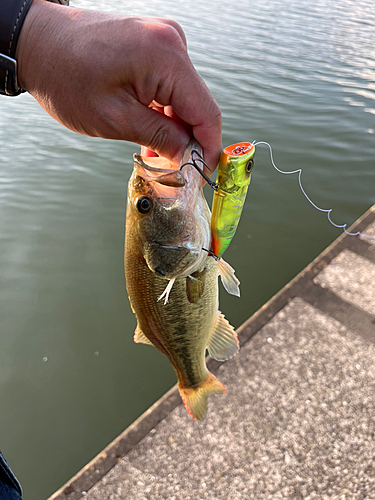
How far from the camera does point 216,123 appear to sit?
4.58 feet

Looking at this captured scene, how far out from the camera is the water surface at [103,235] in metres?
3.15

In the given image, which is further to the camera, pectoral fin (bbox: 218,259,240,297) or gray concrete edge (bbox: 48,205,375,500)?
gray concrete edge (bbox: 48,205,375,500)

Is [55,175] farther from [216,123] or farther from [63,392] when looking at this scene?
[216,123]

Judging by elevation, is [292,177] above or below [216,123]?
below

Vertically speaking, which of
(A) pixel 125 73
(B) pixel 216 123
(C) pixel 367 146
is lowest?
(C) pixel 367 146

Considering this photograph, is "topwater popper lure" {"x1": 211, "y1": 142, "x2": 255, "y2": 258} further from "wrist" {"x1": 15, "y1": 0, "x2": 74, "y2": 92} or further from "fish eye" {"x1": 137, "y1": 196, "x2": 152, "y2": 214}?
"wrist" {"x1": 15, "y1": 0, "x2": 74, "y2": 92}

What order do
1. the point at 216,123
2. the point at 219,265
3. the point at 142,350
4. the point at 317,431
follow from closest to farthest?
the point at 216,123 < the point at 219,265 < the point at 317,431 < the point at 142,350

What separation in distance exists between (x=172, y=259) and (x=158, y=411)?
1477 millimetres

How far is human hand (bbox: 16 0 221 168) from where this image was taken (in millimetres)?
1208

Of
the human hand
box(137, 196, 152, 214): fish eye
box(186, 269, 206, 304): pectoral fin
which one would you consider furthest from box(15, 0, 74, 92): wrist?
box(186, 269, 206, 304): pectoral fin

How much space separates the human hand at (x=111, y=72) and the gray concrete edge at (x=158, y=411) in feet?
6.67

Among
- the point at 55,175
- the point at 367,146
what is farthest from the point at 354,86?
the point at 55,175

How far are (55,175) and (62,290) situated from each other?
2.89 meters

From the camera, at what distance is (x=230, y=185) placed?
1.52 meters
